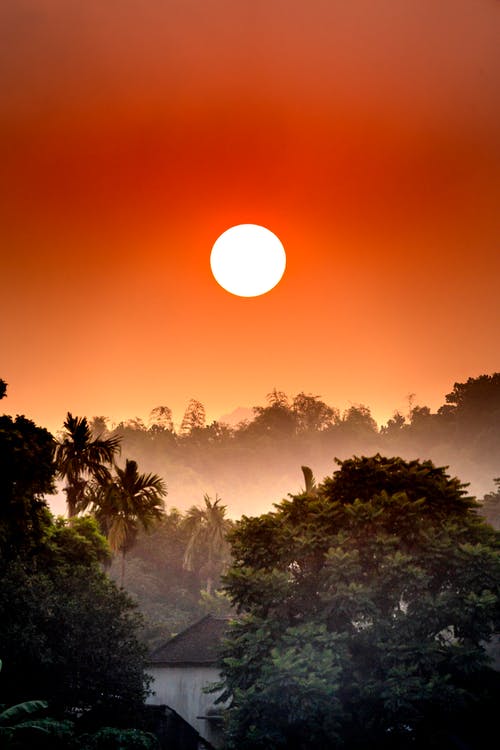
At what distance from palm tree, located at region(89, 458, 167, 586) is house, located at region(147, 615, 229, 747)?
5.08m

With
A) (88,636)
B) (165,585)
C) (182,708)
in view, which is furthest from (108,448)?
(165,585)

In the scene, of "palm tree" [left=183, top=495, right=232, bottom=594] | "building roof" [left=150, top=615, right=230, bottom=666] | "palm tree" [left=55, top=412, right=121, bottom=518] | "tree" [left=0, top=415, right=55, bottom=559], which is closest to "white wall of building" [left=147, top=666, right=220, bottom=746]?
"building roof" [left=150, top=615, right=230, bottom=666]

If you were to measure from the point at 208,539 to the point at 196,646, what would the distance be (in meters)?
40.9

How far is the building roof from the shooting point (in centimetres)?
3884

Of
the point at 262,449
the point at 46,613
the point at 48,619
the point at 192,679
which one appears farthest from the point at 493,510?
the point at 262,449

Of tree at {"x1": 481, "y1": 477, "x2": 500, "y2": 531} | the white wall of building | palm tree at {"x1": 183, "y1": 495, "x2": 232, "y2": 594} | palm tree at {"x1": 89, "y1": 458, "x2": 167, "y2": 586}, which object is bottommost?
the white wall of building

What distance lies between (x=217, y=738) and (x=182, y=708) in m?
2.32

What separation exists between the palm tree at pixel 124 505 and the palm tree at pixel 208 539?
1520 inches

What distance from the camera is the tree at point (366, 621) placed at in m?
25.5

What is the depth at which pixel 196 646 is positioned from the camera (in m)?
40.0

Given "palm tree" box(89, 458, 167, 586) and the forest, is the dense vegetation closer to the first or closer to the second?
the forest

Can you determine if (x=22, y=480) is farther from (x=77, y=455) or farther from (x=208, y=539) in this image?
(x=208, y=539)

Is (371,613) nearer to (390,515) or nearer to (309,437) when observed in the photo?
(390,515)

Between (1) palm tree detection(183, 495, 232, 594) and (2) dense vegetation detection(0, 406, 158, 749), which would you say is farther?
(1) palm tree detection(183, 495, 232, 594)
